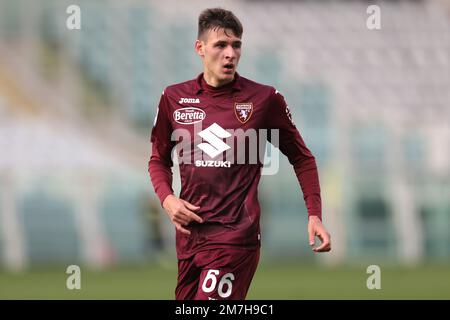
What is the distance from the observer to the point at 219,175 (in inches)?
228

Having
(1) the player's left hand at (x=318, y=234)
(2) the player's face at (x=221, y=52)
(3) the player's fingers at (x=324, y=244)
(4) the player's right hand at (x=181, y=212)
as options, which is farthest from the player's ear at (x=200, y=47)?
(3) the player's fingers at (x=324, y=244)

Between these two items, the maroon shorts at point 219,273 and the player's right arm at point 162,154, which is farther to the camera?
the player's right arm at point 162,154

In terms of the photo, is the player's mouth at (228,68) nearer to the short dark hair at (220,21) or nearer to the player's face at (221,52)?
the player's face at (221,52)

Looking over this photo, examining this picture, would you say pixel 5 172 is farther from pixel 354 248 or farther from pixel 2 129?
pixel 354 248

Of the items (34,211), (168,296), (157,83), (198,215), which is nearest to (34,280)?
(168,296)

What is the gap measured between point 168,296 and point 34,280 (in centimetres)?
673

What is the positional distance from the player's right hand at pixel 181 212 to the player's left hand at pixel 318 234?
0.65 meters

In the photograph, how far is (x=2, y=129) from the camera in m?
31.9

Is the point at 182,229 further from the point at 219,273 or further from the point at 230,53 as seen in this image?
the point at 230,53

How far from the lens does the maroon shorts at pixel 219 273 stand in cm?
569

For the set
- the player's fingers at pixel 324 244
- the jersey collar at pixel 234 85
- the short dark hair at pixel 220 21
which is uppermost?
the short dark hair at pixel 220 21

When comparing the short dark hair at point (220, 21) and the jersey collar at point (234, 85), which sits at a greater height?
the short dark hair at point (220, 21)

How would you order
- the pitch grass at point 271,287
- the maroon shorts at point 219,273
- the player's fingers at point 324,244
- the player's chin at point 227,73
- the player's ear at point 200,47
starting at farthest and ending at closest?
the pitch grass at point 271,287 < the player's ear at point 200,47 < the player's chin at point 227,73 < the maroon shorts at point 219,273 < the player's fingers at point 324,244

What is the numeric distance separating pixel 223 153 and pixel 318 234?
0.73 meters
